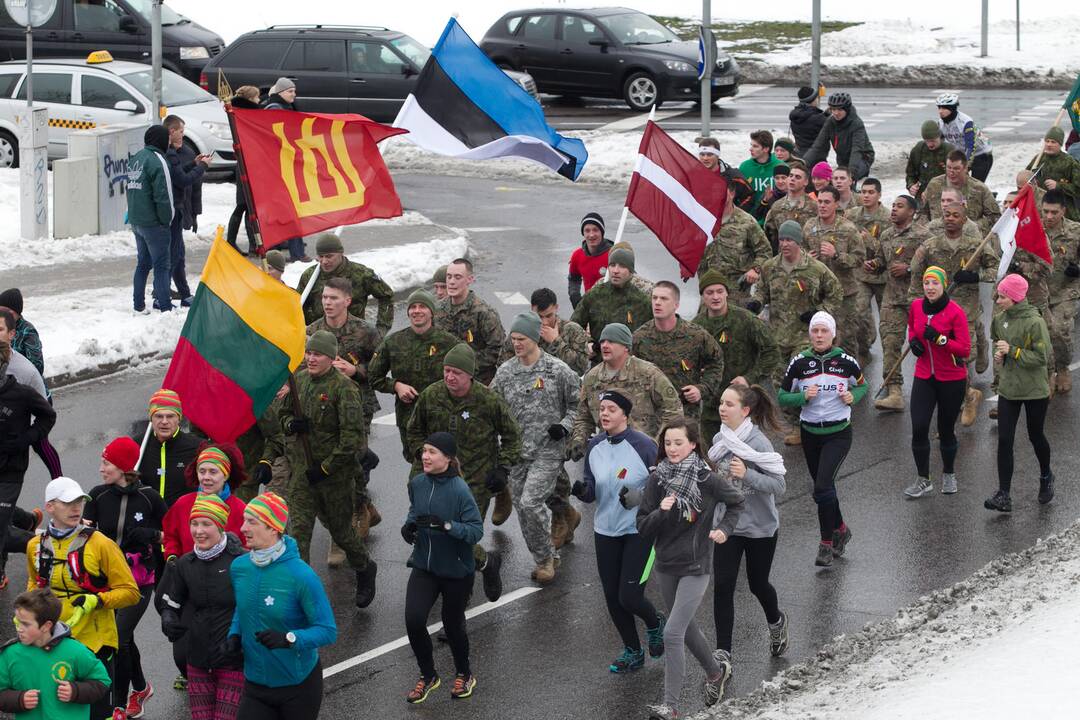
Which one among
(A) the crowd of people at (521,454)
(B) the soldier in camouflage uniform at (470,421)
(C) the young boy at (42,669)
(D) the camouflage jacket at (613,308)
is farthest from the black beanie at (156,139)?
(C) the young boy at (42,669)

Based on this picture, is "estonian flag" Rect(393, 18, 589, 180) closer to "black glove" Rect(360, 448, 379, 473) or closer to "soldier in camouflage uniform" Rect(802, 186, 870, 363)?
"black glove" Rect(360, 448, 379, 473)

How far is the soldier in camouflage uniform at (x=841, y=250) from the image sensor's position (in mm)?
15195

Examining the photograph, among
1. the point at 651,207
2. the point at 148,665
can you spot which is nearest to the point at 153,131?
the point at 651,207

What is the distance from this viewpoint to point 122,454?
8.91 m

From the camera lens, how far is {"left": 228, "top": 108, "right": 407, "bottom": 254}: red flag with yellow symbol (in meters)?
11.0

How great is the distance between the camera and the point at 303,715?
762 cm

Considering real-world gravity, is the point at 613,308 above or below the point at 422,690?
above

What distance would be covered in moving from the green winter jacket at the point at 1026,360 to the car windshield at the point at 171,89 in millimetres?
15752

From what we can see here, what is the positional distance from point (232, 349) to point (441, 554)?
1.89 m

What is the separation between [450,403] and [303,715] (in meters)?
3.19

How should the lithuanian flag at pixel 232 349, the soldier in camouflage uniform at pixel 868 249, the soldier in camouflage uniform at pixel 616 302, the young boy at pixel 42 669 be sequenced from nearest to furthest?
the young boy at pixel 42 669 → the lithuanian flag at pixel 232 349 → the soldier in camouflage uniform at pixel 616 302 → the soldier in camouflage uniform at pixel 868 249

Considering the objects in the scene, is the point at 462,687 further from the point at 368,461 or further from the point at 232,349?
the point at 368,461

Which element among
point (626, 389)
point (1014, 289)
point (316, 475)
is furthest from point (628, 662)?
point (1014, 289)

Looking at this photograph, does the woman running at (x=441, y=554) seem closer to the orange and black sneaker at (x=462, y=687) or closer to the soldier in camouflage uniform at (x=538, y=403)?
the orange and black sneaker at (x=462, y=687)
